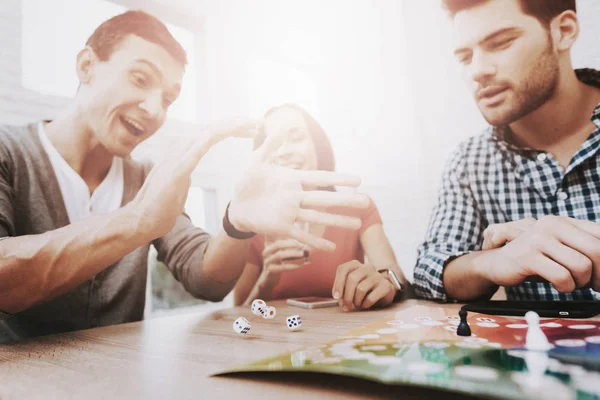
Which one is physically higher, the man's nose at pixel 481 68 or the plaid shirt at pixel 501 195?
the man's nose at pixel 481 68

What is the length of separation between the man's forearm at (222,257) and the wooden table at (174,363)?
33 centimetres

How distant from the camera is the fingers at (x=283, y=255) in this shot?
Result: 1.41 m

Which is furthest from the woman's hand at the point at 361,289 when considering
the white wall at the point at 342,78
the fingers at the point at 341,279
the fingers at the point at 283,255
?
the white wall at the point at 342,78

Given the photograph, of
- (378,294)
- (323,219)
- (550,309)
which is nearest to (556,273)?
(550,309)

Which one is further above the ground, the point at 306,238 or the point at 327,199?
the point at 327,199

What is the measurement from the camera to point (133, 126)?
1.21 metres

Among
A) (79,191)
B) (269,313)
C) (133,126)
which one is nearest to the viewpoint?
(269,313)

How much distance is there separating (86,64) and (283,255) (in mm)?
855

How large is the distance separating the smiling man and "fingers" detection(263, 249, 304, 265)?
0.13 m

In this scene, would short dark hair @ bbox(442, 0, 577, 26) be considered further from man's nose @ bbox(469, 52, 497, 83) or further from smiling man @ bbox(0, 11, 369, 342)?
smiling man @ bbox(0, 11, 369, 342)

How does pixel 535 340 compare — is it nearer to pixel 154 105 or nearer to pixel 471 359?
pixel 471 359

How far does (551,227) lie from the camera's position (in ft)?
2.65

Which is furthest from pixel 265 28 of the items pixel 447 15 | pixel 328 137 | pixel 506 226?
pixel 506 226

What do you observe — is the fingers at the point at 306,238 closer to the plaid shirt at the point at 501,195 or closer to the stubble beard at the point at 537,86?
the plaid shirt at the point at 501,195
